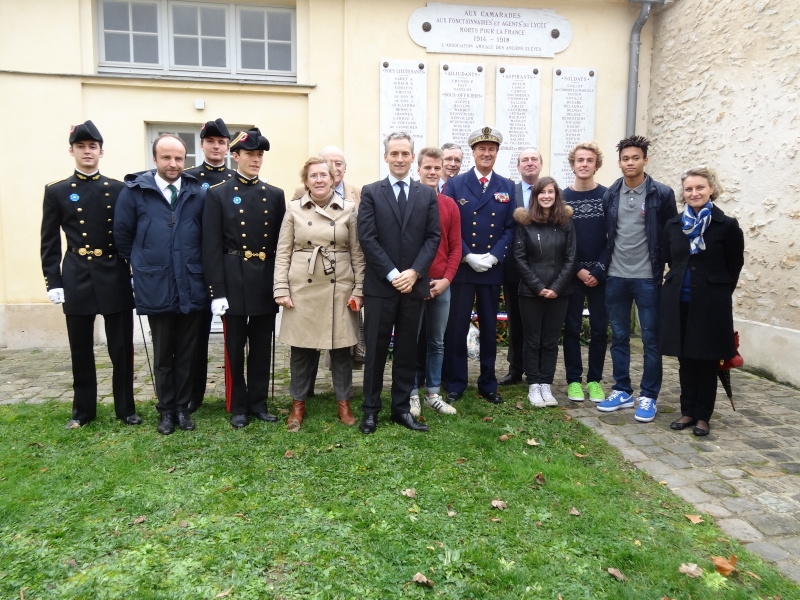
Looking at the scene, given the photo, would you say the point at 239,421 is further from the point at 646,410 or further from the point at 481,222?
the point at 646,410

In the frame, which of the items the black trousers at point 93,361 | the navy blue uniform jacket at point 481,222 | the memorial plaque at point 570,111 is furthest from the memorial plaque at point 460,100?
the black trousers at point 93,361

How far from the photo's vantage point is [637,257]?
15.2 ft

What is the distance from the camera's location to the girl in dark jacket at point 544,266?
472 centimetres

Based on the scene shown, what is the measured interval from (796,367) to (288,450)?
15.7 ft

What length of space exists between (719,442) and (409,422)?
215 cm

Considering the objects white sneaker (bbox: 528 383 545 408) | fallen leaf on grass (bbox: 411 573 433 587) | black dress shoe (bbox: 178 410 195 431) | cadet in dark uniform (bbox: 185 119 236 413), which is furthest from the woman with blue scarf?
black dress shoe (bbox: 178 410 195 431)

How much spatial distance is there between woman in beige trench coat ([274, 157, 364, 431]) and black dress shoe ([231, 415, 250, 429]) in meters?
0.33

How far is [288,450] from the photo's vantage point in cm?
388

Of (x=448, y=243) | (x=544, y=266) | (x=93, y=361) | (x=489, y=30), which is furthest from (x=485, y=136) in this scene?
(x=489, y=30)

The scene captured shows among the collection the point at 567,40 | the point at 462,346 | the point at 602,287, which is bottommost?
the point at 462,346

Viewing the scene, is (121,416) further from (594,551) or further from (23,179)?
(23,179)

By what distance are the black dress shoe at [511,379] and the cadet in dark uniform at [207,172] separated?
269cm

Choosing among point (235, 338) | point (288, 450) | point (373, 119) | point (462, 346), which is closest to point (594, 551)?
point (288, 450)

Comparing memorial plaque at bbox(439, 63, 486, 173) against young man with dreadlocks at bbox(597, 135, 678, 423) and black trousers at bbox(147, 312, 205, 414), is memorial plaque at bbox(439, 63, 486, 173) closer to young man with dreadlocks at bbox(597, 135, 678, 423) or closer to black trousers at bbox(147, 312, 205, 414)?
young man with dreadlocks at bbox(597, 135, 678, 423)
